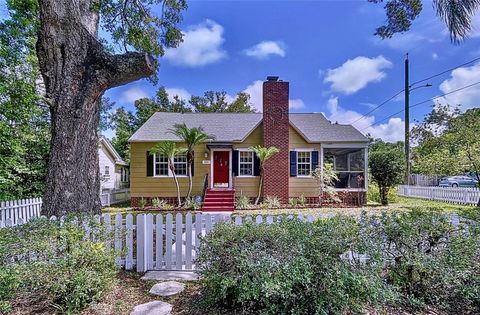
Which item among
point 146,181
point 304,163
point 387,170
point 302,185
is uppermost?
point 304,163

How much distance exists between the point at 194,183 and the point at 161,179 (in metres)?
1.72

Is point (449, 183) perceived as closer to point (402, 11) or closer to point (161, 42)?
point (402, 11)

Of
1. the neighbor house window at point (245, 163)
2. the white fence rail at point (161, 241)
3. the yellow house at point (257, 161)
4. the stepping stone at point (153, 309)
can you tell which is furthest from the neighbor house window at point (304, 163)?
the stepping stone at point (153, 309)

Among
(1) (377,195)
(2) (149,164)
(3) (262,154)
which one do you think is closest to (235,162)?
(3) (262,154)

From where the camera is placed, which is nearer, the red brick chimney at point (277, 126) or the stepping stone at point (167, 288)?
the stepping stone at point (167, 288)

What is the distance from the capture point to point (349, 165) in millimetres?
16406

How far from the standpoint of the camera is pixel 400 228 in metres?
3.54

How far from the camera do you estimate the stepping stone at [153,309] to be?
3309 mm

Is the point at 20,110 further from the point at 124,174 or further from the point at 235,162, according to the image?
the point at 124,174

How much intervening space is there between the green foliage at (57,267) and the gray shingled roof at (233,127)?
36.5ft

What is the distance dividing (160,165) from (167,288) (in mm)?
11048

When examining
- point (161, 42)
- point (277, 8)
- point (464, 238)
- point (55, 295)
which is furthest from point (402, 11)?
point (55, 295)

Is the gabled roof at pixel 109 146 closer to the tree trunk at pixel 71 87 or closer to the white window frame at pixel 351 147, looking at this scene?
the white window frame at pixel 351 147

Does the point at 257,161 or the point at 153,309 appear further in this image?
the point at 257,161
